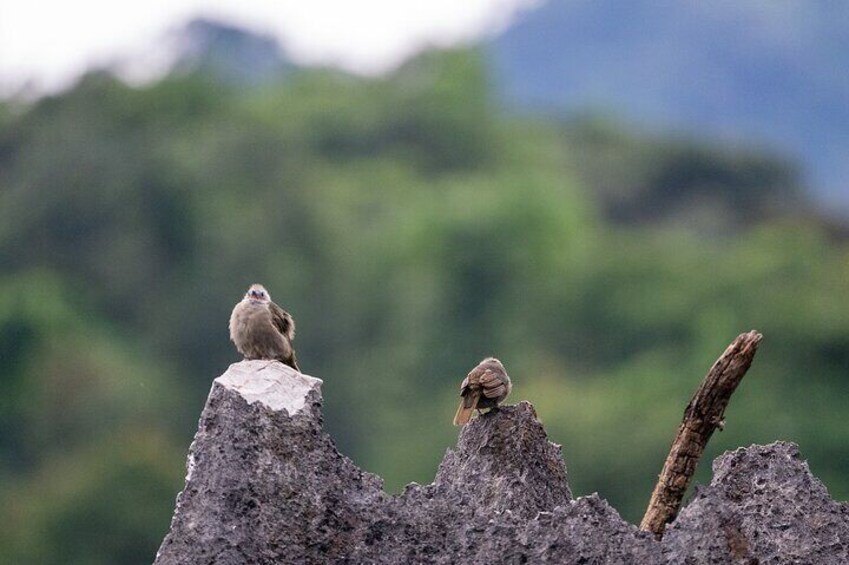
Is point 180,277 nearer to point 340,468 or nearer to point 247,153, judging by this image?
point 247,153

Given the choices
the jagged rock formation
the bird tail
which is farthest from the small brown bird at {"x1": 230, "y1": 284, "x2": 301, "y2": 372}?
the jagged rock formation

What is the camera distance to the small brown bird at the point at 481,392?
10.7m

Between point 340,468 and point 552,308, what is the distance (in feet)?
216

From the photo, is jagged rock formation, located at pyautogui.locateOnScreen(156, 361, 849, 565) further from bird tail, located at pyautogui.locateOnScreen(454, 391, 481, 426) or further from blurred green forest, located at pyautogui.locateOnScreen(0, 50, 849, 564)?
blurred green forest, located at pyautogui.locateOnScreen(0, 50, 849, 564)

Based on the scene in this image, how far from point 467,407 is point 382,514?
1.63 m

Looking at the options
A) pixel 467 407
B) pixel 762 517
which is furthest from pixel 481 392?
pixel 762 517

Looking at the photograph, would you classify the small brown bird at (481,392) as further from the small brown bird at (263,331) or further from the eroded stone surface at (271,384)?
the eroded stone surface at (271,384)

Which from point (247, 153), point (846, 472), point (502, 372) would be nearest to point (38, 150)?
point (247, 153)

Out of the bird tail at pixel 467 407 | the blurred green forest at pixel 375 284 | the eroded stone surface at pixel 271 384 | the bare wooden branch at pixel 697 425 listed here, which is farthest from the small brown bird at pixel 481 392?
the blurred green forest at pixel 375 284

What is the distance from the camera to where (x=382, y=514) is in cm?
927

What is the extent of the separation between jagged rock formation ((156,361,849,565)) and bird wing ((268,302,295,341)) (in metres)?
2.19

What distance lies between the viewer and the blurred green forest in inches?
2352

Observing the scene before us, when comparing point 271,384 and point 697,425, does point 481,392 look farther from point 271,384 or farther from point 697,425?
point 271,384

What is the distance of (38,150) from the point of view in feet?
262
